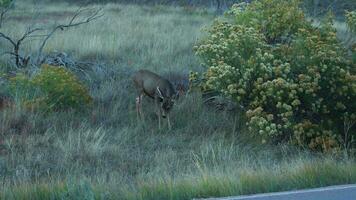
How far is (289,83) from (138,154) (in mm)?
2704

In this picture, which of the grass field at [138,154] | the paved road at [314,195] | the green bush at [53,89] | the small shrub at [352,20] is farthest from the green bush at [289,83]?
the paved road at [314,195]

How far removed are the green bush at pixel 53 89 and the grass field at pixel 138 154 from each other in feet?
0.87

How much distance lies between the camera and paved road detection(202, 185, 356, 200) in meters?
7.02

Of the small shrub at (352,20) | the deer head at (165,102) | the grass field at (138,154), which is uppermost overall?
the small shrub at (352,20)

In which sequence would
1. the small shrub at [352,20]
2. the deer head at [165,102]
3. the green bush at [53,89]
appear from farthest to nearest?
the small shrub at [352,20] < the green bush at [53,89] < the deer head at [165,102]

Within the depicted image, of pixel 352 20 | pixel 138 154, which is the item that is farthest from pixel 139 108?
pixel 352 20

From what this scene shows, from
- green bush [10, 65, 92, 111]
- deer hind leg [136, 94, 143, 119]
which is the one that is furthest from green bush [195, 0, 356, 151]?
green bush [10, 65, 92, 111]

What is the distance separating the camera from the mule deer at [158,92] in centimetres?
1252

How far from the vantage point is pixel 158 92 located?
1252 centimetres

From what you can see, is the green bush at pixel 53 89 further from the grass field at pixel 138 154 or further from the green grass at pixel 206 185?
the green grass at pixel 206 185

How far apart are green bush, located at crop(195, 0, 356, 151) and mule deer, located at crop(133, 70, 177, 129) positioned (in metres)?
0.71

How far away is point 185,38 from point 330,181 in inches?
533

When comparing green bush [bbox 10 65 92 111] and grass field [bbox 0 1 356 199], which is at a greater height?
green bush [bbox 10 65 92 111]

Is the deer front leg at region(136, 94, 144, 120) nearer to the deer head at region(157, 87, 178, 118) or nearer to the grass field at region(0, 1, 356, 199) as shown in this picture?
the grass field at region(0, 1, 356, 199)
